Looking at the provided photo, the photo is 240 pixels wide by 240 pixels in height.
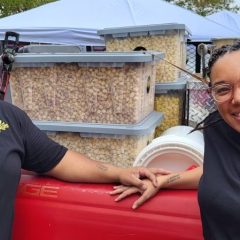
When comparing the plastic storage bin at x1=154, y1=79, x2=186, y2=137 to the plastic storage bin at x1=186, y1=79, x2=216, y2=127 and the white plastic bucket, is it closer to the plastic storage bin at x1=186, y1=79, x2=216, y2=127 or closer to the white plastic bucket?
the plastic storage bin at x1=186, y1=79, x2=216, y2=127

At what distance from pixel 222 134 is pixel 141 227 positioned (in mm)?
431

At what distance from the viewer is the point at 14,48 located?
221 centimetres

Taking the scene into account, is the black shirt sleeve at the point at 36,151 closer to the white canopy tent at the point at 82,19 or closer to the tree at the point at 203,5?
the white canopy tent at the point at 82,19

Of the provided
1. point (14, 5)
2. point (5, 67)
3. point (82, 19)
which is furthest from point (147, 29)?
point (14, 5)

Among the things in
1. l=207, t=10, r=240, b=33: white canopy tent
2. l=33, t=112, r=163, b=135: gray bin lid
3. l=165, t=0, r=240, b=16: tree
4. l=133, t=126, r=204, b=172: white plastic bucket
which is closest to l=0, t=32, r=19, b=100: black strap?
l=33, t=112, r=163, b=135: gray bin lid

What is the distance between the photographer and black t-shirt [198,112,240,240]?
1140 millimetres

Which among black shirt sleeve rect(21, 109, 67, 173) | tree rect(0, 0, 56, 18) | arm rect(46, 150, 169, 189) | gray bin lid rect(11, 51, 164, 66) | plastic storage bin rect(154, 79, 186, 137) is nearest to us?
arm rect(46, 150, 169, 189)

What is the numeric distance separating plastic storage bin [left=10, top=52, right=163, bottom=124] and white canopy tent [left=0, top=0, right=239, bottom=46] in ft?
13.3

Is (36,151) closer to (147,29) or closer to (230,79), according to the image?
(230,79)

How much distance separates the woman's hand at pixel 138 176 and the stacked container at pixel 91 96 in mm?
439

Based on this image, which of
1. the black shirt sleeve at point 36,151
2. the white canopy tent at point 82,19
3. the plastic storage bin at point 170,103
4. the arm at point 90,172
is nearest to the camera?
the arm at point 90,172

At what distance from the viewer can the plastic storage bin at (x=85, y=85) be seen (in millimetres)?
1970

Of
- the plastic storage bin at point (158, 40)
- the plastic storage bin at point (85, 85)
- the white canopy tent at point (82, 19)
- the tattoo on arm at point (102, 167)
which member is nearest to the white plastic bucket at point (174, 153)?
the tattoo on arm at point (102, 167)

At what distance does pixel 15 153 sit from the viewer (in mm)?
1530
